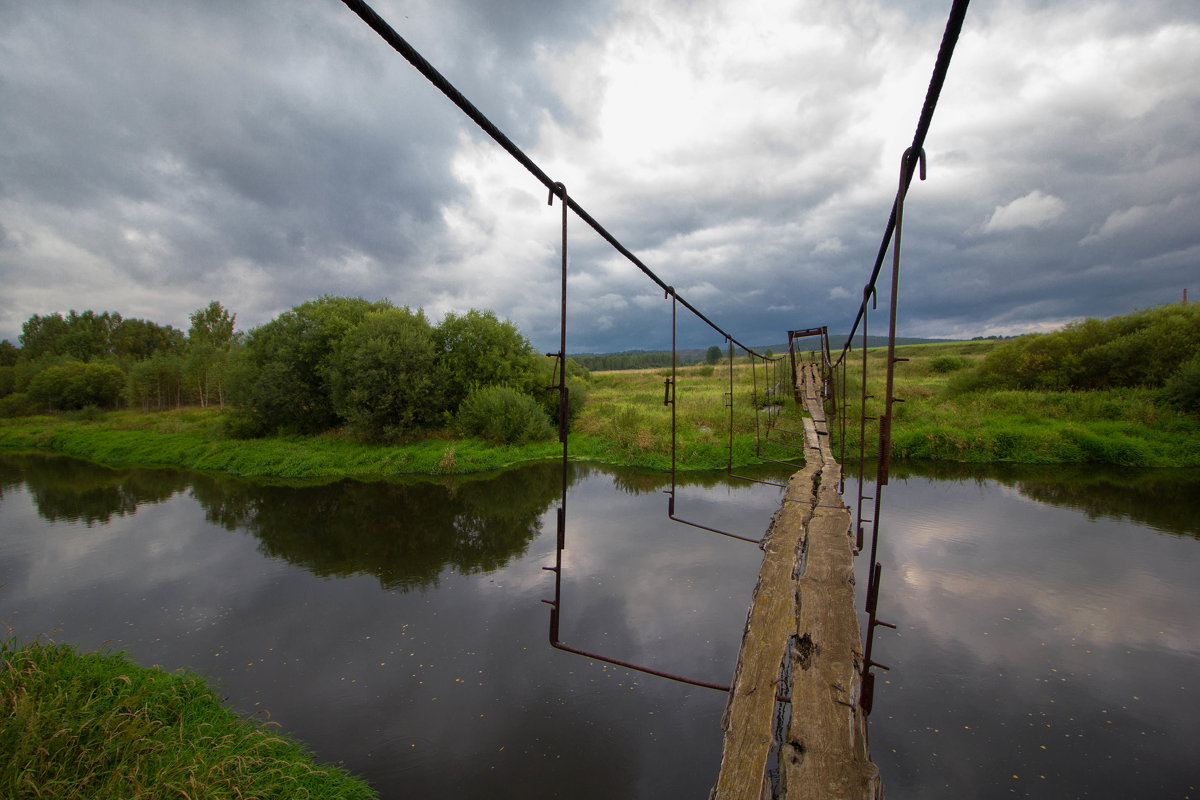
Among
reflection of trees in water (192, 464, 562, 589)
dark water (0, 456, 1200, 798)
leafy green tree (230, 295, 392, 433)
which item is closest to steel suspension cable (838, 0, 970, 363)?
dark water (0, 456, 1200, 798)

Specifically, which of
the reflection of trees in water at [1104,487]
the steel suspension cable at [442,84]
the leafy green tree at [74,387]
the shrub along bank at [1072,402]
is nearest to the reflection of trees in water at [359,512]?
the steel suspension cable at [442,84]

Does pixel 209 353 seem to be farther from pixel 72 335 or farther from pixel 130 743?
pixel 130 743

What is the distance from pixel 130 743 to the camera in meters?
3.52

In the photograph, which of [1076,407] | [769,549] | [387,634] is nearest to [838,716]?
[769,549]

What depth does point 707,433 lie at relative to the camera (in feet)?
51.3

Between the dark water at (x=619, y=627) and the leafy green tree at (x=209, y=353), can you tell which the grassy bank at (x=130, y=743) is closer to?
the dark water at (x=619, y=627)

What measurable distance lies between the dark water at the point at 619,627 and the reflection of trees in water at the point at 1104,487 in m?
0.11

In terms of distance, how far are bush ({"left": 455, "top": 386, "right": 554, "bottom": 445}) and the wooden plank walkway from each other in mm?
13616

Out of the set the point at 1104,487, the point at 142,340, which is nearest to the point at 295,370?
the point at 1104,487

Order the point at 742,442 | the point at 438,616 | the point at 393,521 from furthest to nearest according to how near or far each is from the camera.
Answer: the point at 742,442 → the point at 393,521 → the point at 438,616

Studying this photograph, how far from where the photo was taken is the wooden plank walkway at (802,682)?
191 cm

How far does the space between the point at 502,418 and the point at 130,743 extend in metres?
13.8

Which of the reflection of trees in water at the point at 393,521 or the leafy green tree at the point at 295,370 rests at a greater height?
the leafy green tree at the point at 295,370

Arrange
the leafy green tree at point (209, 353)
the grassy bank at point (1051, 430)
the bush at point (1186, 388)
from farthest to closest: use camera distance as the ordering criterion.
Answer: the leafy green tree at point (209, 353) → the bush at point (1186, 388) → the grassy bank at point (1051, 430)
